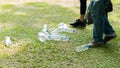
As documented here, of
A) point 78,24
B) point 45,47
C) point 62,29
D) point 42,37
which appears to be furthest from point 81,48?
point 78,24

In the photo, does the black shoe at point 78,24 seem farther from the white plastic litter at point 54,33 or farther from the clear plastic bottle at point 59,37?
the clear plastic bottle at point 59,37

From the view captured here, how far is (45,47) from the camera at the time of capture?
367 cm

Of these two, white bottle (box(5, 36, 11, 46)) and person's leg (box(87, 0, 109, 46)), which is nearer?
person's leg (box(87, 0, 109, 46))

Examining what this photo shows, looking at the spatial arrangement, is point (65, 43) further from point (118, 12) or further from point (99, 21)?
point (118, 12)

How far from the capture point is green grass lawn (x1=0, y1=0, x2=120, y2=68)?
324 centimetres

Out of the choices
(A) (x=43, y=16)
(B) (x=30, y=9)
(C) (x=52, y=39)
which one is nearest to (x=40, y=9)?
(B) (x=30, y=9)

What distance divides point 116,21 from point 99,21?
1.54m

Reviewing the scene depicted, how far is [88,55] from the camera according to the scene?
11.4 feet

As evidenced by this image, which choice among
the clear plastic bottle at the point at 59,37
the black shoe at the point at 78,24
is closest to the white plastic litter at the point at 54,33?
the clear plastic bottle at the point at 59,37

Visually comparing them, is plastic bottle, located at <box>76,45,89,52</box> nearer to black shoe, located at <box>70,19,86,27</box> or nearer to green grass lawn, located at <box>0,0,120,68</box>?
green grass lawn, located at <box>0,0,120,68</box>

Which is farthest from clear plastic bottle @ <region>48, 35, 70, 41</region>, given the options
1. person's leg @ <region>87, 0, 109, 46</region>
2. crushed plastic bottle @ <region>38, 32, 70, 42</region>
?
person's leg @ <region>87, 0, 109, 46</region>

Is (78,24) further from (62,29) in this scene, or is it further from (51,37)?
(51,37)

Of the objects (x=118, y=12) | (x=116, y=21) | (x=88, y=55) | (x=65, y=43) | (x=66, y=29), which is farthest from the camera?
(x=118, y=12)

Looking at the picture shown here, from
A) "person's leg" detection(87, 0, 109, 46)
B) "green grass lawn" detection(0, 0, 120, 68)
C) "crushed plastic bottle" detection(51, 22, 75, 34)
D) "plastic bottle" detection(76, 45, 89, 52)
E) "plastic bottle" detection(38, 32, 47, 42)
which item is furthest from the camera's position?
"crushed plastic bottle" detection(51, 22, 75, 34)
